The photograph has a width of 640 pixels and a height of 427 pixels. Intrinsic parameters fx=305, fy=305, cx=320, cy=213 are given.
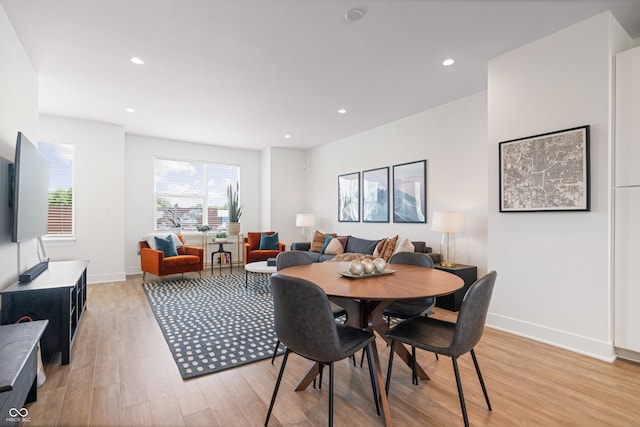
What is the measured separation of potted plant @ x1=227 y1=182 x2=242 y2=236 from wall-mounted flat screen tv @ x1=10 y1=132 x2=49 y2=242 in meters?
3.54

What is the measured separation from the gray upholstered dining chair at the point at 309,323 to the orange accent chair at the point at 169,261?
13.5 feet

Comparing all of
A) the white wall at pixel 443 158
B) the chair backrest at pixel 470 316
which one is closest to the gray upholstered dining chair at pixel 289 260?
the chair backrest at pixel 470 316

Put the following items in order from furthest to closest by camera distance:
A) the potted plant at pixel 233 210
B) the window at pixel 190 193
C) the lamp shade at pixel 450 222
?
the potted plant at pixel 233 210, the window at pixel 190 193, the lamp shade at pixel 450 222

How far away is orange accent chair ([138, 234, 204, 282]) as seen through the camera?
16.3 feet

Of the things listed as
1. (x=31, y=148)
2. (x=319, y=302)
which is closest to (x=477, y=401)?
(x=319, y=302)

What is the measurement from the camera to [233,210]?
22.5 feet

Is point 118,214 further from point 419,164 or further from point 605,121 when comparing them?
point 605,121

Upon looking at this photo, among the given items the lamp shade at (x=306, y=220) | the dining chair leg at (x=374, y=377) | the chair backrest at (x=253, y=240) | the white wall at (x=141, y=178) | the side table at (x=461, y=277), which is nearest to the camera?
the dining chair leg at (x=374, y=377)

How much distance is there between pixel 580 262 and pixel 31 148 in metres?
4.87

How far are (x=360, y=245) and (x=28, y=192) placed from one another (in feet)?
13.9

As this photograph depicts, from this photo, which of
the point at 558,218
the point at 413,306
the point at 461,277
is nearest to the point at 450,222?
the point at 461,277

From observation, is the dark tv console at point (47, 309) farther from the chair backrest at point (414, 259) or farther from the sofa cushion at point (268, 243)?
the sofa cushion at point (268, 243)

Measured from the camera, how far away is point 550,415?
175 centimetres

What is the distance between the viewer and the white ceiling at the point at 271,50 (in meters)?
2.34
